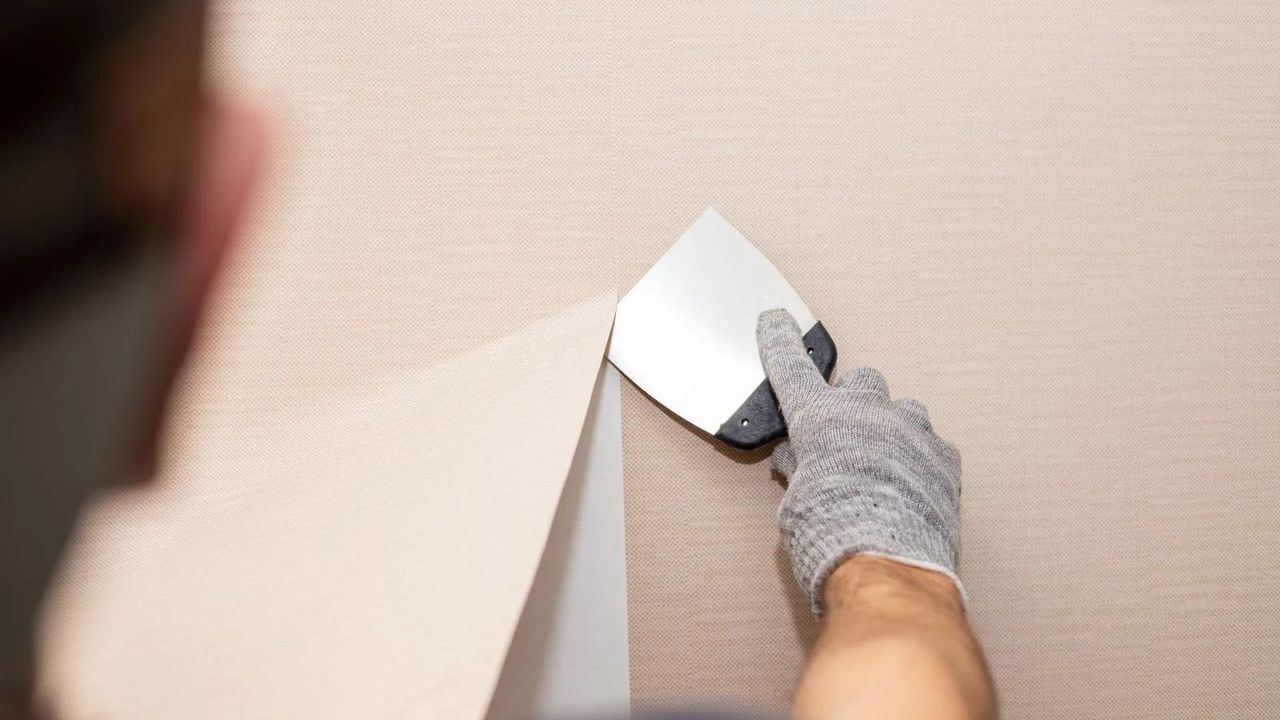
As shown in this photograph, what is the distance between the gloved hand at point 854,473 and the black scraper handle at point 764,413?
0.02 m

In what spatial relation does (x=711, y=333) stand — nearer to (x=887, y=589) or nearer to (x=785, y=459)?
(x=785, y=459)

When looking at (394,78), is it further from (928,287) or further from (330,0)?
(928,287)

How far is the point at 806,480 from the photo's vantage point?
0.94 m

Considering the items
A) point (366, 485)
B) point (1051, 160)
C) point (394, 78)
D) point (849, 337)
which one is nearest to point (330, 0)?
point (394, 78)

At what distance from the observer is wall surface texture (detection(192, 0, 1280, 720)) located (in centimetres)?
98

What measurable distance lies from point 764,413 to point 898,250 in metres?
0.26

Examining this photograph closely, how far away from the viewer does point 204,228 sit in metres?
0.22

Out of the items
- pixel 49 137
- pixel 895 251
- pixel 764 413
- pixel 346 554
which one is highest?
pixel 49 137

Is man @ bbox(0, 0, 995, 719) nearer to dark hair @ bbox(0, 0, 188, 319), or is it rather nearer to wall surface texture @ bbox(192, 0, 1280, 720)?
dark hair @ bbox(0, 0, 188, 319)

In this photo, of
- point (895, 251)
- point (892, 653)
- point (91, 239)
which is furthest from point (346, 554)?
point (895, 251)

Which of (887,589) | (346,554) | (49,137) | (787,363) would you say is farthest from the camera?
(787,363)

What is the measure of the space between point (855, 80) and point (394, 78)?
553 mm

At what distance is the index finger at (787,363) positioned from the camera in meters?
0.98

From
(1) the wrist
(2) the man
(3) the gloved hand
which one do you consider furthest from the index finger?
(2) the man
